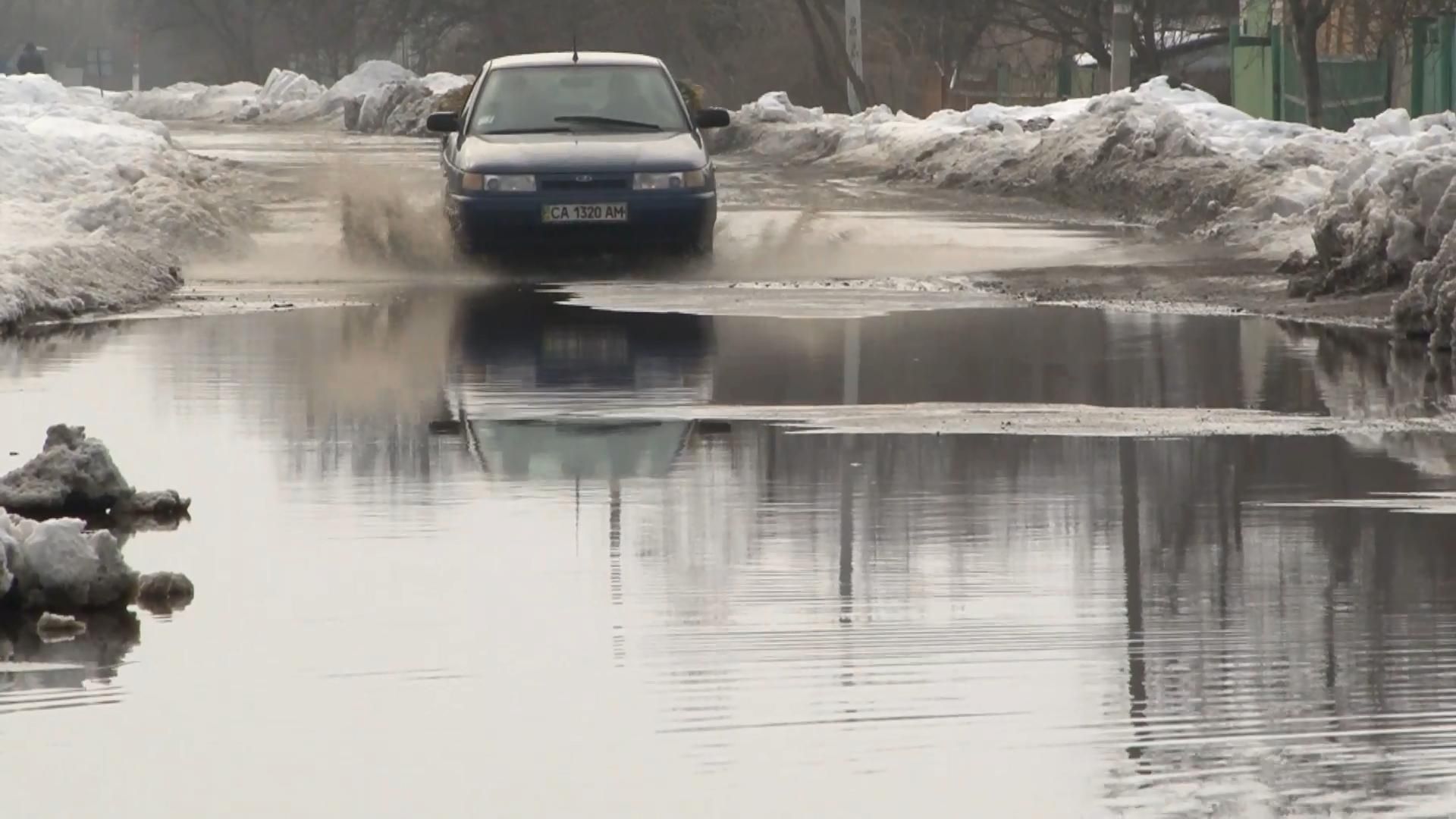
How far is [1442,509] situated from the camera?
28.3 feet

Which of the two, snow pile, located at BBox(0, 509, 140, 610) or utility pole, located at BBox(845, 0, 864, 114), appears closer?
snow pile, located at BBox(0, 509, 140, 610)

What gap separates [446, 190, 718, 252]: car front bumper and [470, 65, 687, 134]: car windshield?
41.7 inches

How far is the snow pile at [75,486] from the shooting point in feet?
28.5

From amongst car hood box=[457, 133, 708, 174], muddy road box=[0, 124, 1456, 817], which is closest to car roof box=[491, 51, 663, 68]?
car hood box=[457, 133, 708, 174]

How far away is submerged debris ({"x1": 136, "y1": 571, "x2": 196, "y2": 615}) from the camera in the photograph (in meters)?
7.39

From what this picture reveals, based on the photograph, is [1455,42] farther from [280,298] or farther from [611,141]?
[280,298]

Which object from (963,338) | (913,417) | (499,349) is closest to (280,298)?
(499,349)

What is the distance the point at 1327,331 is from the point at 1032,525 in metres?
6.86

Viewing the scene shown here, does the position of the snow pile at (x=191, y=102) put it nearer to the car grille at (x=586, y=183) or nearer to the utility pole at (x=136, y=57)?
the utility pole at (x=136, y=57)

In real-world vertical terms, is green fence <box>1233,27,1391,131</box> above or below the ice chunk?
below

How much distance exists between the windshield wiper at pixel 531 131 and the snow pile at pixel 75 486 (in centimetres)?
1110

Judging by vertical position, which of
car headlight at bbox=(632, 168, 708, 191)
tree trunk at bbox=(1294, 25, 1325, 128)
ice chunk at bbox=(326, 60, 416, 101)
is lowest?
car headlight at bbox=(632, 168, 708, 191)

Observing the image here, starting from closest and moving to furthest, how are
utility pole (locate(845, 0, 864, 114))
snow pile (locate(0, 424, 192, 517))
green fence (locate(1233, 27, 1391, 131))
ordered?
snow pile (locate(0, 424, 192, 517)) < green fence (locate(1233, 27, 1391, 131)) < utility pole (locate(845, 0, 864, 114))

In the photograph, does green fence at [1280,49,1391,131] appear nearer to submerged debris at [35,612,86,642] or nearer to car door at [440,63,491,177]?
car door at [440,63,491,177]
